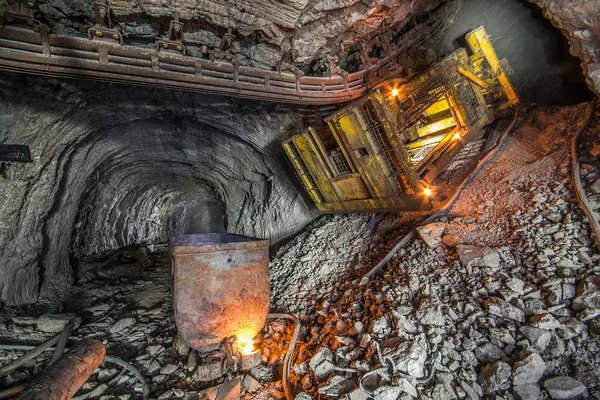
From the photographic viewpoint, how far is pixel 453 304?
8.96 ft

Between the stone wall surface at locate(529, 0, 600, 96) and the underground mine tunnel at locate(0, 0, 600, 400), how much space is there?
20 mm

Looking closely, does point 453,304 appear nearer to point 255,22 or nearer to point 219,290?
point 219,290

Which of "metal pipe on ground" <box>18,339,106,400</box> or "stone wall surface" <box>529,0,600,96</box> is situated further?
"stone wall surface" <box>529,0,600,96</box>

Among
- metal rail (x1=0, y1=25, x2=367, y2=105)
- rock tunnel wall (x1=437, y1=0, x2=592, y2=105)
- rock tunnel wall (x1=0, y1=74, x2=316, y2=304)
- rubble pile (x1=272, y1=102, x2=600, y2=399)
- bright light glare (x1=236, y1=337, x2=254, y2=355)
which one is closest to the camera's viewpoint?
rubble pile (x1=272, y1=102, x2=600, y2=399)

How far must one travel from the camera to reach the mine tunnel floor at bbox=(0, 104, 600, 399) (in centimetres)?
217

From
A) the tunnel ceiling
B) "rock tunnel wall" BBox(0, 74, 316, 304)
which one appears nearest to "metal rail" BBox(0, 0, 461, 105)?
the tunnel ceiling

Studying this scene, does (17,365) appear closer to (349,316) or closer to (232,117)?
(349,316)

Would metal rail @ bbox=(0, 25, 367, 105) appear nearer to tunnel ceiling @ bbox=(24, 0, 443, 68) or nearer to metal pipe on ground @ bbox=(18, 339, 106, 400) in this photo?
tunnel ceiling @ bbox=(24, 0, 443, 68)

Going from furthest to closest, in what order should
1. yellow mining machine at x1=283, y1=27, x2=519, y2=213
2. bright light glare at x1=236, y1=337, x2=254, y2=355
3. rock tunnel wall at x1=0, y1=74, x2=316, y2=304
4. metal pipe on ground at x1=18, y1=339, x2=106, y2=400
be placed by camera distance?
yellow mining machine at x1=283, y1=27, x2=519, y2=213 → rock tunnel wall at x1=0, y1=74, x2=316, y2=304 → bright light glare at x1=236, y1=337, x2=254, y2=355 → metal pipe on ground at x1=18, y1=339, x2=106, y2=400

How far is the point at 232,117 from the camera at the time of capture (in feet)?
16.6

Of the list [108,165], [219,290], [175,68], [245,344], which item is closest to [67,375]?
[219,290]

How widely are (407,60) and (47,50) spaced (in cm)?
499

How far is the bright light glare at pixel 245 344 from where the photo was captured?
3.09 metres

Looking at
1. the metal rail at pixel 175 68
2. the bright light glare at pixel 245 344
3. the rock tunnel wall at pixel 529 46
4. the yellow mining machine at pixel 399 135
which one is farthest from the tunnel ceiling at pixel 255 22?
the bright light glare at pixel 245 344
